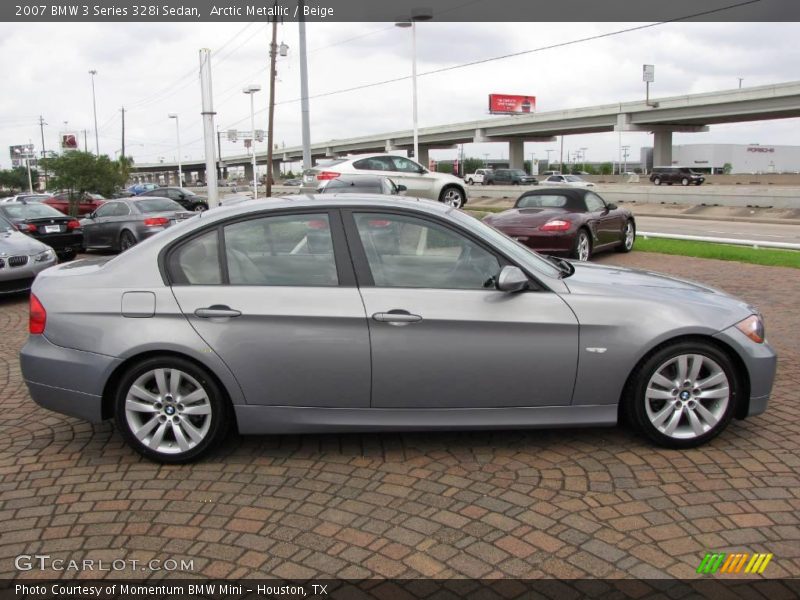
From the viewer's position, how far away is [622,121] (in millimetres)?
61969

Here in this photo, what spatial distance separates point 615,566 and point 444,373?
1427 millimetres

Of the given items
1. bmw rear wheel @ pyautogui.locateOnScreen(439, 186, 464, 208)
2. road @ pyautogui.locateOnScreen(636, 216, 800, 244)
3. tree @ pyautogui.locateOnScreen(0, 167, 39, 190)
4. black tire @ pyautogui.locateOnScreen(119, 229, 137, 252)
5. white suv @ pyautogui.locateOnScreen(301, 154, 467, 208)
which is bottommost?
road @ pyautogui.locateOnScreen(636, 216, 800, 244)

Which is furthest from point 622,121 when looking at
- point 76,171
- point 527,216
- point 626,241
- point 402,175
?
point 527,216

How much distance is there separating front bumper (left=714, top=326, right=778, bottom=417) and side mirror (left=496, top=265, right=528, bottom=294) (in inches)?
49.3

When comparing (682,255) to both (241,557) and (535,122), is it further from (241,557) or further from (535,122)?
(535,122)

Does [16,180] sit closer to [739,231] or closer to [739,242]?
[739,231]

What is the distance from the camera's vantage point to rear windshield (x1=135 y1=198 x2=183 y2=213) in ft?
54.0

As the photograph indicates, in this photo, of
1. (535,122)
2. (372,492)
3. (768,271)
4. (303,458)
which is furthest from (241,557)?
(535,122)

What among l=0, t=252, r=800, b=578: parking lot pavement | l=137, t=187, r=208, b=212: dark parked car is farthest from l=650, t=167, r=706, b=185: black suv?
l=0, t=252, r=800, b=578: parking lot pavement

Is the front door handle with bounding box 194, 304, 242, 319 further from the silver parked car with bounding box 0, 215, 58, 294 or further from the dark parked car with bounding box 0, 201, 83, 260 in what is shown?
the dark parked car with bounding box 0, 201, 83, 260

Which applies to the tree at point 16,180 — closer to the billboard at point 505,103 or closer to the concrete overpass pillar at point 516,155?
the billboard at point 505,103

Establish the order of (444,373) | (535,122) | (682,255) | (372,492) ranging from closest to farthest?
(372,492), (444,373), (682,255), (535,122)

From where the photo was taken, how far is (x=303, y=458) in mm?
4285

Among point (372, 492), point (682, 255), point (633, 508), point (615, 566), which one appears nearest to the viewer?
point (615, 566)
